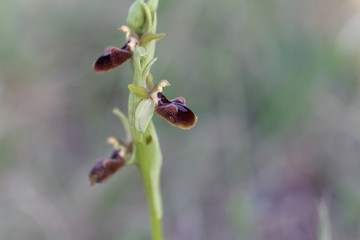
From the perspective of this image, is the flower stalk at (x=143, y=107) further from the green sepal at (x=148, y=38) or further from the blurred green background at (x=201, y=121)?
the blurred green background at (x=201, y=121)

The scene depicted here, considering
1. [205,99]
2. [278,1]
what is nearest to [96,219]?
[205,99]

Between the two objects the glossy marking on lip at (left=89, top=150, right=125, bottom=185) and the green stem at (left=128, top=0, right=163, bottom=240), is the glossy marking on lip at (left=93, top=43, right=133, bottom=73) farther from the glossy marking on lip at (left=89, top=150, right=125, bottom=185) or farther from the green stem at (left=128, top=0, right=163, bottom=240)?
the glossy marking on lip at (left=89, top=150, right=125, bottom=185)

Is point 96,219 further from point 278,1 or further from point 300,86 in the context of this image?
point 278,1

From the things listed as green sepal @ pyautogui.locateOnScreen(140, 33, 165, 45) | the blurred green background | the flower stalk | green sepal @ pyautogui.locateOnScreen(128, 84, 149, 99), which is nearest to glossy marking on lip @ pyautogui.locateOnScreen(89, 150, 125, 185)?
the flower stalk

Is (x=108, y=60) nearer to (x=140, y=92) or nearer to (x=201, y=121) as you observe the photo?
(x=140, y=92)

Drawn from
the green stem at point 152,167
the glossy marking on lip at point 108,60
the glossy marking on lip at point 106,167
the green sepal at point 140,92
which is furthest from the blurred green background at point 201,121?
the glossy marking on lip at point 108,60

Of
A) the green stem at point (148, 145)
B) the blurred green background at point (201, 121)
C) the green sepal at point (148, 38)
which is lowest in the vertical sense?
the green stem at point (148, 145)

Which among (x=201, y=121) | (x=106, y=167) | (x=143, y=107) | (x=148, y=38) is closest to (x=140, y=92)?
(x=143, y=107)

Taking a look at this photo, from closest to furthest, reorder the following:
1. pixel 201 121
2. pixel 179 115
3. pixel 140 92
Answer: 1. pixel 179 115
2. pixel 140 92
3. pixel 201 121
